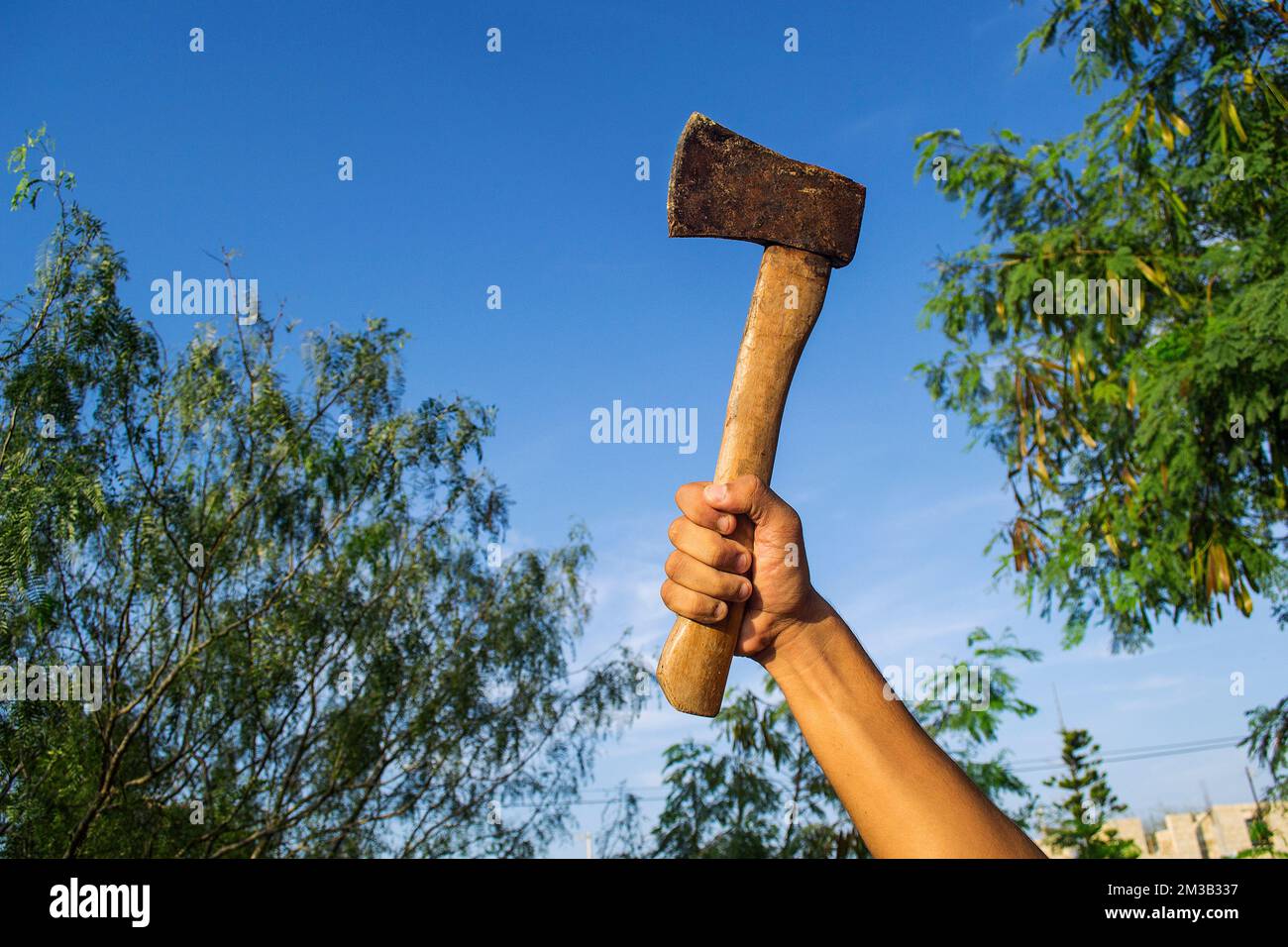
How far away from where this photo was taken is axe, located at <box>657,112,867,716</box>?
200 centimetres

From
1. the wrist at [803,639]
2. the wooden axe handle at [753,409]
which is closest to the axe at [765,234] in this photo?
the wooden axe handle at [753,409]

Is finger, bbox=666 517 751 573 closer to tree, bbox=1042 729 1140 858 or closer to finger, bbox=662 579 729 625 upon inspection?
finger, bbox=662 579 729 625

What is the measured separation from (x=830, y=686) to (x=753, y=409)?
606 millimetres

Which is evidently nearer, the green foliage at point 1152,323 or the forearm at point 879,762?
the forearm at point 879,762

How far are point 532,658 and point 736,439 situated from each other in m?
8.84

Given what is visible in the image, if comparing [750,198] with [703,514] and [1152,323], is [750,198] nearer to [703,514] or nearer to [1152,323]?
Answer: [703,514]

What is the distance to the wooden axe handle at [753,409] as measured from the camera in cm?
187

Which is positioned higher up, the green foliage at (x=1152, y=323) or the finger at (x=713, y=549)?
the green foliage at (x=1152, y=323)

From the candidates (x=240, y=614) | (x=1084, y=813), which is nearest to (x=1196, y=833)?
(x=1084, y=813)

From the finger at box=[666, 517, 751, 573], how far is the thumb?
0.06 m

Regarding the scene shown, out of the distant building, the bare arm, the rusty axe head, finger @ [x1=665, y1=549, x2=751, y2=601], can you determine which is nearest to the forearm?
the bare arm

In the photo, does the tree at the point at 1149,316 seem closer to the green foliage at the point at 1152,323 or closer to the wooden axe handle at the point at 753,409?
the green foliage at the point at 1152,323

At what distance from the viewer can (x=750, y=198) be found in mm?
2182

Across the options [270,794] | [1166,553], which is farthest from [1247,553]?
[270,794]
